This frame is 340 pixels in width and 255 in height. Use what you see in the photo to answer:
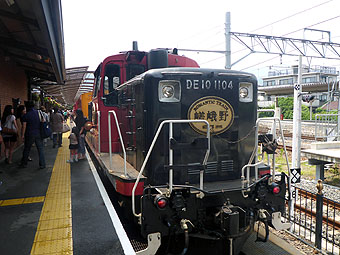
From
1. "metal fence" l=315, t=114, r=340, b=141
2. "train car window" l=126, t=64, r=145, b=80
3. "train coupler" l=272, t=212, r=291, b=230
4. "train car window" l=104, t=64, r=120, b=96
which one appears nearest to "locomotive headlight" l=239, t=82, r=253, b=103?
"train coupler" l=272, t=212, r=291, b=230

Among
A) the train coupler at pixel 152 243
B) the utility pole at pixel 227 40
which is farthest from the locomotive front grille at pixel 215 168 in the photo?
the utility pole at pixel 227 40

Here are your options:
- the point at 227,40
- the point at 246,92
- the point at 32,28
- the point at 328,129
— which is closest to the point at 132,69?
the point at 246,92

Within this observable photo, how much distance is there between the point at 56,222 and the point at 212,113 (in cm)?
281

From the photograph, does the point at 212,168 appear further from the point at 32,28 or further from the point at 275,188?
the point at 32,28

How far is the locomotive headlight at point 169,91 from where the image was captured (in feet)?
12.2

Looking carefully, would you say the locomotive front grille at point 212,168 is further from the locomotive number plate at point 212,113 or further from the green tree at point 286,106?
the green tree at point 286,106

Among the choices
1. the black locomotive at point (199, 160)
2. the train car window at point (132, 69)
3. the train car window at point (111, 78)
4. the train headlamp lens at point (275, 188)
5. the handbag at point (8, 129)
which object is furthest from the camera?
the handbag at point (8, 129)

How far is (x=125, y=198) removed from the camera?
3783 millimetres

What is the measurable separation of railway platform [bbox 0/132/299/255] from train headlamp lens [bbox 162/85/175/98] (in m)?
2.01

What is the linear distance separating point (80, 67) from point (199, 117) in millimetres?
8736

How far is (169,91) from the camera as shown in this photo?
3.73 m

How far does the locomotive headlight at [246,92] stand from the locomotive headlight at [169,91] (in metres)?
1.01

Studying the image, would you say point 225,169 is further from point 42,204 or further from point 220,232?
point 42,204

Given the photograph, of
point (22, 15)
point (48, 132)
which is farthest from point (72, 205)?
point (22, 15)
